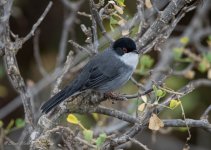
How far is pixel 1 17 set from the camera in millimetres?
3059

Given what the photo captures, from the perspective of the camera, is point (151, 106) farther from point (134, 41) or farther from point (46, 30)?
point (46, 30)

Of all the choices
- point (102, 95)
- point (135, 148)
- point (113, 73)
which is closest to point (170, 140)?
point (135, 148)

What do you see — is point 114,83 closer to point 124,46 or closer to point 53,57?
point 124,46

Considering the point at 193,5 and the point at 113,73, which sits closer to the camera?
the point at 193,5

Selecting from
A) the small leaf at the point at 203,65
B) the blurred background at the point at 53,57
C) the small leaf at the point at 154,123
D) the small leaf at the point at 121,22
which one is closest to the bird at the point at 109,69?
the small leaf at the point at 121,22

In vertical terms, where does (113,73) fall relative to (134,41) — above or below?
below

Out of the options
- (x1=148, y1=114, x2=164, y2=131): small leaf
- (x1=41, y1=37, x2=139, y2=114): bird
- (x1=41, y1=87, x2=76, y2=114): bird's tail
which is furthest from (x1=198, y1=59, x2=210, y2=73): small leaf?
(x1=148, y1=114, x2=164, y2=131): small leaf

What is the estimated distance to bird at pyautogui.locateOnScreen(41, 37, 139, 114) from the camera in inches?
146

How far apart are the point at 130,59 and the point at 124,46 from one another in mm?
198

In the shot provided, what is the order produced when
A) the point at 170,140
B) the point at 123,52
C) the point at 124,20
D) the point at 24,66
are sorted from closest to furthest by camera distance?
the point at 124,20 → the point at 123,52 → the point at 170,140 → the point at 24,66

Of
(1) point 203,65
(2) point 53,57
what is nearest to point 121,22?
(1) point 203,65

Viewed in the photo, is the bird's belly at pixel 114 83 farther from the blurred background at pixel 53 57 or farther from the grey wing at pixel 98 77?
the blurred background at pixel 53 57

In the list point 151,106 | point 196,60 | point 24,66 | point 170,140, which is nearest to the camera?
Result: point 151,106

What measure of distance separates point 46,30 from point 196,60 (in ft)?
9.05
